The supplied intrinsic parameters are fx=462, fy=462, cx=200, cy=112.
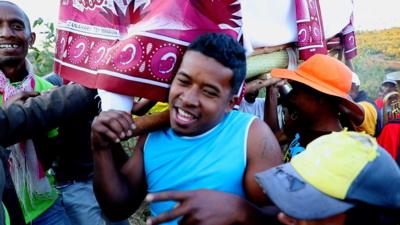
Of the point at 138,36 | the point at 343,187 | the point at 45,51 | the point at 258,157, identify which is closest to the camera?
the point at 343,187

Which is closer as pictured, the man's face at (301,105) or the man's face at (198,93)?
the man's face at (198,93)

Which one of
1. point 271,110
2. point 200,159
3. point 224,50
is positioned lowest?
point 271,110

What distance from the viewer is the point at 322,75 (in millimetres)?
2340

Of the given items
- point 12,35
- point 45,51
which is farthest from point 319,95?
point 45,51

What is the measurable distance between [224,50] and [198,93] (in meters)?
0.18

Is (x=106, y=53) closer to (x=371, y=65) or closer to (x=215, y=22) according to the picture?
(x=215, y=22)

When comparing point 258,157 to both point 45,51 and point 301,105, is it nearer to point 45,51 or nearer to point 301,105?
point 301,105

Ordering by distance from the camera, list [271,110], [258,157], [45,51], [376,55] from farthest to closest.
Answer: [376,55] < [45,51] < [271,110] < [258,157]

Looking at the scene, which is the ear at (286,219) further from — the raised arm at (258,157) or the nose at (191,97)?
the nose at (191,97)

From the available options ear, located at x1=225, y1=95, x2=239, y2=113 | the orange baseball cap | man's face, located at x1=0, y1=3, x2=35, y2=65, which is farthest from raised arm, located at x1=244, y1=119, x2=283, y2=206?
man's face, located at x1=0, y1=3, x2=35, y2=65

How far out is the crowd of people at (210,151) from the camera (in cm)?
134

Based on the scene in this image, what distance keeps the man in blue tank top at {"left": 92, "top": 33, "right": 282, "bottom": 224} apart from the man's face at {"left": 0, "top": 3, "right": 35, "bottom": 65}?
1.01 meters

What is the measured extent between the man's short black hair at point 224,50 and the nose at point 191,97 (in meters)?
0.14

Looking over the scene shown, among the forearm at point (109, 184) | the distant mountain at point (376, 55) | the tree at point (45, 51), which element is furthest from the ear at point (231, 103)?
the distant mountain at point (376, 55)
